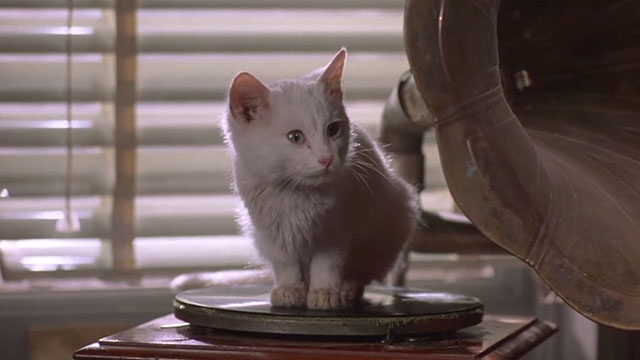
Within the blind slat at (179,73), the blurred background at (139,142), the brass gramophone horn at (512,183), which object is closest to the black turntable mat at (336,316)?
the brass gramophone horn at (512,183)

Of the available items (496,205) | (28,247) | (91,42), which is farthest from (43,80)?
(496,205)

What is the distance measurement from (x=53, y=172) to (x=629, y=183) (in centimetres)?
106

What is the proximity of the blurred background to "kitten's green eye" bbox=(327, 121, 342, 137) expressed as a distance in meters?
0.62

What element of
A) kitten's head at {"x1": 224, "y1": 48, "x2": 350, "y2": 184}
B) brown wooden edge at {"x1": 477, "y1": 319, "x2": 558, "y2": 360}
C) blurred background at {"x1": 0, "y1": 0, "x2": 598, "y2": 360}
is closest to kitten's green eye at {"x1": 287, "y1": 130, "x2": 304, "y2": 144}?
kitten's head at {"x1": 224, "y1": 48, "x2": 350, "y2": 184}

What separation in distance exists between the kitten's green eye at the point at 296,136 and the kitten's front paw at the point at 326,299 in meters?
0.20

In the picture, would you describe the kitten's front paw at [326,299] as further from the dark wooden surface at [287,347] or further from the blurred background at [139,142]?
the blurred background at [139,142]

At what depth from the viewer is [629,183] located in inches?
53.0

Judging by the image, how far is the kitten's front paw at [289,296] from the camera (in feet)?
4.07

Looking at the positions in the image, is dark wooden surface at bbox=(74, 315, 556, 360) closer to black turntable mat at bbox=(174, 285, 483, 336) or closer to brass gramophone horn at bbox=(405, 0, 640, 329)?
black turntable mat at bbox=(174, 285, 483, 336)

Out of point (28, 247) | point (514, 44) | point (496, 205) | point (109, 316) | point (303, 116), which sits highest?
point (514, 44)

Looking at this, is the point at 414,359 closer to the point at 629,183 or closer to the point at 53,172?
the point at 629,183

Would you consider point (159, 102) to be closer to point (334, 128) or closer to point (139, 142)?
point (139, 142)

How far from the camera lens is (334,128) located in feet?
3.94

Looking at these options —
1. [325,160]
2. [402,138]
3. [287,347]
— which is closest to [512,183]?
[325,160]
